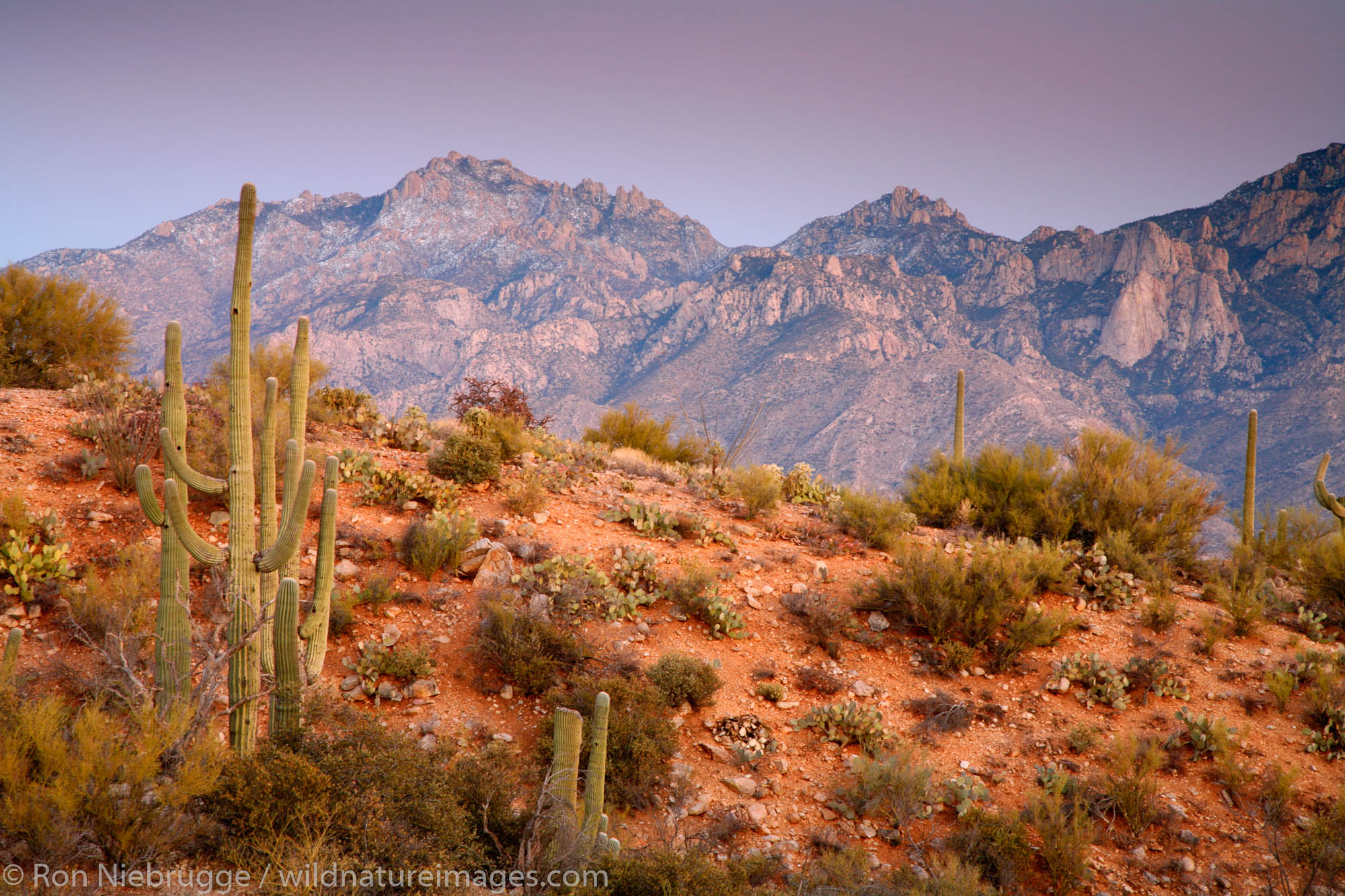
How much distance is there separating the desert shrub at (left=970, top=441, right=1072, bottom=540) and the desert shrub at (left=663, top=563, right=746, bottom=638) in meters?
4.67

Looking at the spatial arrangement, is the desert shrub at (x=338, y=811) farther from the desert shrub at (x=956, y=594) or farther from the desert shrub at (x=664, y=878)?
the desert shrub at (x=956, y=594)

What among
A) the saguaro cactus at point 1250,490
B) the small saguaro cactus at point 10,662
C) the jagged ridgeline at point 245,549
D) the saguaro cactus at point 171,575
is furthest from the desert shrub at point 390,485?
the saguaro cactus at point 1250,490

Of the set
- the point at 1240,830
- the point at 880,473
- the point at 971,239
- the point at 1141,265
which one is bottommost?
the point at 880,473

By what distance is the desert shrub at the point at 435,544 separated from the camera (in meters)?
6.80

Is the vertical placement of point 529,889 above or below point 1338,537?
below

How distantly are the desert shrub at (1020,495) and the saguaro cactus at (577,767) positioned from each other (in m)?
7.06

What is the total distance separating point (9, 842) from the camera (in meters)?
2.69

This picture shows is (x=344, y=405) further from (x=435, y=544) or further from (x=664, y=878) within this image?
(x=664, y=878)

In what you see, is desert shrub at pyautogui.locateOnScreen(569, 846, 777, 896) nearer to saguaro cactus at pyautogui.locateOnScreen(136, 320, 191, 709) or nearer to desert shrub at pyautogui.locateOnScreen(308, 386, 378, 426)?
saguaro cactus at pyautogui.locateOnScreen(136, 320, 191, 709)

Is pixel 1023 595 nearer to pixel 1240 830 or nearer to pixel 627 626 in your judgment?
pixel 1240 830

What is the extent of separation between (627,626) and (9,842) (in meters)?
4.58

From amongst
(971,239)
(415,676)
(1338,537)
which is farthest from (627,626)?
(971,239)

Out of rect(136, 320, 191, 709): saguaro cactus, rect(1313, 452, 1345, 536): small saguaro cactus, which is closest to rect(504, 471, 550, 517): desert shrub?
rect(136, 320, 191, 709): saguaro cactus

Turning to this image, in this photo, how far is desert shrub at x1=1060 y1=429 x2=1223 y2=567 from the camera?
345 inches
